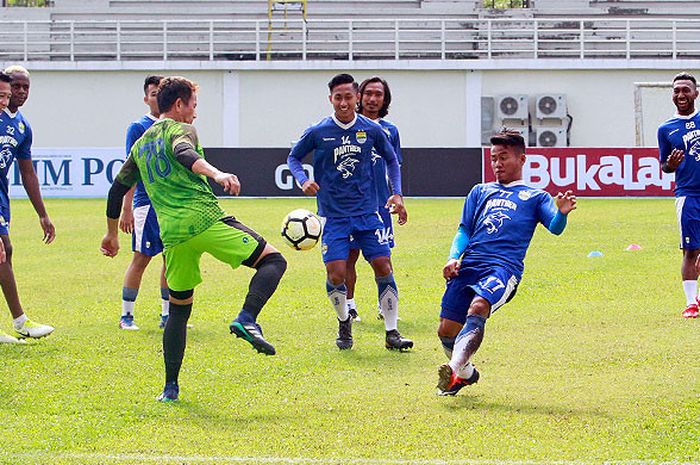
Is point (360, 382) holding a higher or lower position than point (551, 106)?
lower

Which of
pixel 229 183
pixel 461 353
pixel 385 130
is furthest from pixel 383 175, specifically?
pixel 229 183

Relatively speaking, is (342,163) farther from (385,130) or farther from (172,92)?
(172,92)

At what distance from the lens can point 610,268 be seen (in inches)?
594

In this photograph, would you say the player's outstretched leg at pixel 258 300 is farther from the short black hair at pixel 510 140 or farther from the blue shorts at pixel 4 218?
the blue shorts at pixel 4 218

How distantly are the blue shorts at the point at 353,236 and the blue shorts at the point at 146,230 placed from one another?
184cm

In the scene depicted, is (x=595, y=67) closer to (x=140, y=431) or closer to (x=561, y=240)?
(x=561, y=240)

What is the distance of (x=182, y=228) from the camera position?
749cm

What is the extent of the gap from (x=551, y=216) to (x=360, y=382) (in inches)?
68.2

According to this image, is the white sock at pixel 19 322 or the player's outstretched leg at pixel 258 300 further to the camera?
the white sock at pixel 19 322

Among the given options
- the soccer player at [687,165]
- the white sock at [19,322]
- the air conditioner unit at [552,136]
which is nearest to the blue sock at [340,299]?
the white sock at [19,322]

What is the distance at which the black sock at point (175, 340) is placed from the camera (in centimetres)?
758

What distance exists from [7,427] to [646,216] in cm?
1799

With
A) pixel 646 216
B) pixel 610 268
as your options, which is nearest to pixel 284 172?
pixel 646 216

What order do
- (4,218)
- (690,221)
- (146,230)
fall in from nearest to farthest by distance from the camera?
(4,218) → (146,230) → (690,221)
